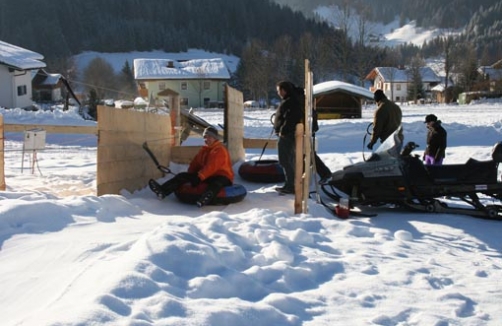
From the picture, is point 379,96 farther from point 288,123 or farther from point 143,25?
point 143,25

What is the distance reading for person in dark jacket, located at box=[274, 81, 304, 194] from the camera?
8.38 m

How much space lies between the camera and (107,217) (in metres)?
6.32

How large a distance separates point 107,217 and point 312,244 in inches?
95.0

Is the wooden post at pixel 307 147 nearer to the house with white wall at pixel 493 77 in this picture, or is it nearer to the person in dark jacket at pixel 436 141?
the person in dark jacket at pixel 436 141

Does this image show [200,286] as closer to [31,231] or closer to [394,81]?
[31,231]

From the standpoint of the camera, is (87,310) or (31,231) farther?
(31,231)

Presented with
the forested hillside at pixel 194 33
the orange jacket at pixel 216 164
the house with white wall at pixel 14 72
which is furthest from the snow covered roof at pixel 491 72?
the orange jacket at pixel 216 164

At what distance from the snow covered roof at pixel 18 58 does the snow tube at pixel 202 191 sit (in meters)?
31.8

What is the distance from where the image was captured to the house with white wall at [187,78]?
7025 cm

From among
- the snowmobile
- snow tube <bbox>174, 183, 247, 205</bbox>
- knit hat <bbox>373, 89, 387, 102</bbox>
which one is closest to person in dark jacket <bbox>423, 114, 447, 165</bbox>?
knit hat <bbox>373, 89, 387, 102</bbox>

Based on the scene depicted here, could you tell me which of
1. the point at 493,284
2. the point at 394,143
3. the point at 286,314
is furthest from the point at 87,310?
the point at 394,143

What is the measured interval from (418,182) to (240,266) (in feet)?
11.7

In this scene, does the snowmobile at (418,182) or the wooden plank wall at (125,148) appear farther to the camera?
the wooden plank wall at (125,148)

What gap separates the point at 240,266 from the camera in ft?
14.9
